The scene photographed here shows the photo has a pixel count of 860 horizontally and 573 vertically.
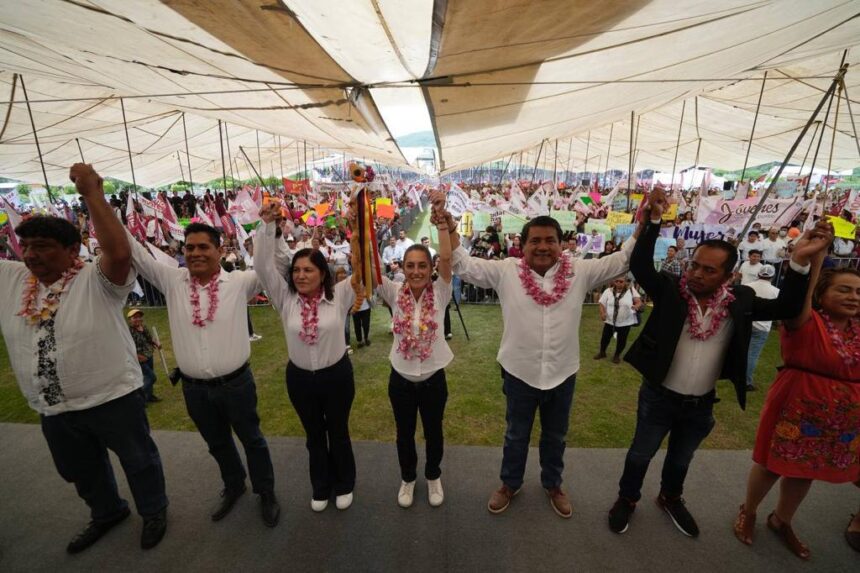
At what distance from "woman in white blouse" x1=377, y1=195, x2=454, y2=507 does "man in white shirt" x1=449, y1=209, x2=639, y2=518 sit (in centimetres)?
21

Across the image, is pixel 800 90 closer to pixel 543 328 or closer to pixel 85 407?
pixel 543 328

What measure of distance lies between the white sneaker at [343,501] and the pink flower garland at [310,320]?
4.00ft

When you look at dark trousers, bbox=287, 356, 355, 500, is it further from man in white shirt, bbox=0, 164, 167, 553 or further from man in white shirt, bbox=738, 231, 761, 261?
man in white shirt, bbox=738, 231, 761, 261

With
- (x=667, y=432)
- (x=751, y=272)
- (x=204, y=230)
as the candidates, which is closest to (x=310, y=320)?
(x=204, y=230)

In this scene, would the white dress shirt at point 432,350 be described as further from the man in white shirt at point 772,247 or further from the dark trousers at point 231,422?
the man in white shirt at point 772,247

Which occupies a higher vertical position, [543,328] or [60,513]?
[543,328]

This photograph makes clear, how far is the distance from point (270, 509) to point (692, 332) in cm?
294

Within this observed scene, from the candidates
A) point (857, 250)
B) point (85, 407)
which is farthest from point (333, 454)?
point (857, 250)

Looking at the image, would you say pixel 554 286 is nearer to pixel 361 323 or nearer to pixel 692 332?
pixel 692 332

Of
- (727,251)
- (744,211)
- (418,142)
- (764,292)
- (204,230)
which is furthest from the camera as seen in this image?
(418,142)

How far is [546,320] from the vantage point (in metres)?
2.27

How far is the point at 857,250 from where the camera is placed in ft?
26.4

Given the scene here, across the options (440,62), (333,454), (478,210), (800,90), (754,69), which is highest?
(800,90)

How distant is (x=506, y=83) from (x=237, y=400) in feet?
10.1
